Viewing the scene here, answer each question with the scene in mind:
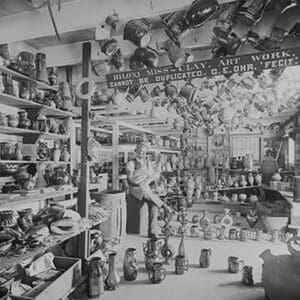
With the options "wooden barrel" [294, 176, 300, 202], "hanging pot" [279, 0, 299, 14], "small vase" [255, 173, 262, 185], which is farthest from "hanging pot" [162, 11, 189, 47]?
"small vase" [255, 173, 262, 185]

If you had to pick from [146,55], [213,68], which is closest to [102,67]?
→ [146,55]

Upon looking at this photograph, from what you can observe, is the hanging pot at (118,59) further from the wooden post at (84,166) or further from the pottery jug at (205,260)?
the pottery jug at (205,260)

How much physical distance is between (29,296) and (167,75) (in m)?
2.04

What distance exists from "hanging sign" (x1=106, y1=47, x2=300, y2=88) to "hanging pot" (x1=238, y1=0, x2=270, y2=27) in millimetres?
589

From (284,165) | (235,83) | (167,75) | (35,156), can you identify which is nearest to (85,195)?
(35,156)

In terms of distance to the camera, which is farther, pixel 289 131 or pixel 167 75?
pixel 289 131

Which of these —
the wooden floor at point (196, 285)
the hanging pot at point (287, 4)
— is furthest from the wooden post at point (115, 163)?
the hanging pot at point (287, 4)

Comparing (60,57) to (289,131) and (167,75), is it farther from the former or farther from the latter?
(289,131)

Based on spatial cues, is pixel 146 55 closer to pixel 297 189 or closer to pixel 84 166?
pixel 84 166

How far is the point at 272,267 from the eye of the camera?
2.62 meters

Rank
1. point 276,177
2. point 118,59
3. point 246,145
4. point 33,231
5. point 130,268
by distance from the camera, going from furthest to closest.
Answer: point 246,145 < point 276,177 < point 130,268 < point 118,59 < point 33,231

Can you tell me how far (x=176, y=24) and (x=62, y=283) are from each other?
7.02 feet

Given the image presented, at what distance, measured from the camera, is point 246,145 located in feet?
33.8

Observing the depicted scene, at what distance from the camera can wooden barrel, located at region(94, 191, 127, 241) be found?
3951 mm
